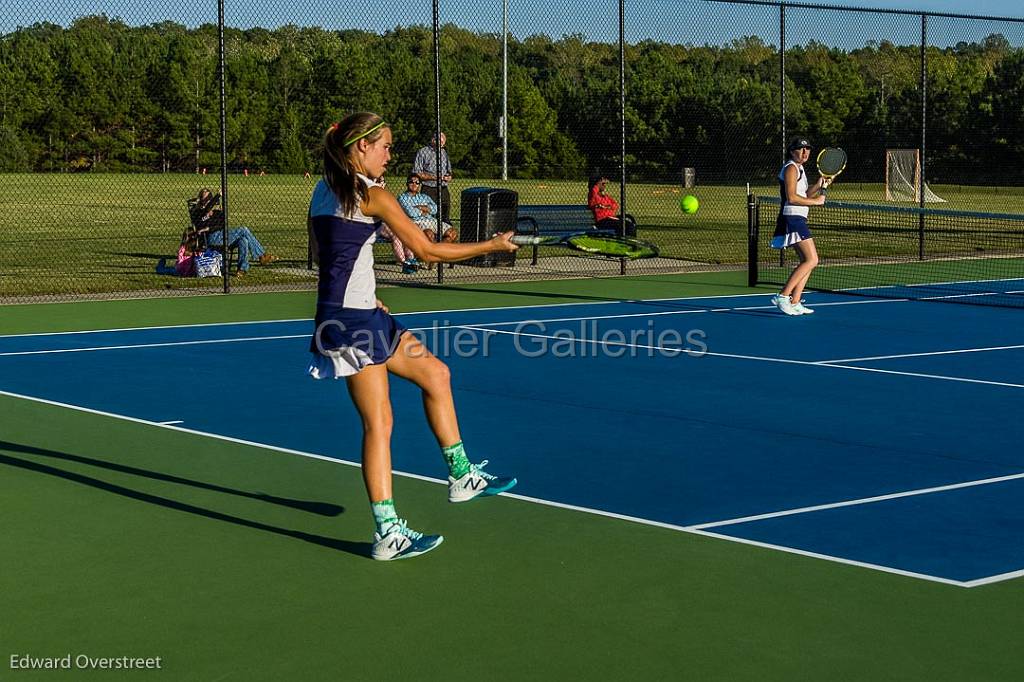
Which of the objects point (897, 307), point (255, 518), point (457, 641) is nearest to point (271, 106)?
point (897, 307)

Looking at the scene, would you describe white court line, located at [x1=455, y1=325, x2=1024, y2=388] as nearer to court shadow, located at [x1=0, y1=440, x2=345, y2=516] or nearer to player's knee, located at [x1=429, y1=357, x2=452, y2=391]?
court shadow, located at [x1=0, y1=440, x2=345, y2=516]

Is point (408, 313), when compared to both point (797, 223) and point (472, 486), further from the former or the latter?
point (472, 486)

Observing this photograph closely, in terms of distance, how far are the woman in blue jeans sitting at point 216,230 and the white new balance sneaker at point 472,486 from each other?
11333 mm

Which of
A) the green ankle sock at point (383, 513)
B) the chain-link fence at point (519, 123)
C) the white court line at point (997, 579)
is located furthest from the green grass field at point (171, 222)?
the white court line at point (997, 579)

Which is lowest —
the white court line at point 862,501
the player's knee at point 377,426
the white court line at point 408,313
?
the white court line at point 862,501

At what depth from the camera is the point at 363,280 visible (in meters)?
6.10

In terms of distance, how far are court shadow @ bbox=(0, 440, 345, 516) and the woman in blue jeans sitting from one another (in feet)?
30.3

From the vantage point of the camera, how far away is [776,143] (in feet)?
97.6

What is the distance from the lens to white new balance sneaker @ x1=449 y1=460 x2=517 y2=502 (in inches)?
261

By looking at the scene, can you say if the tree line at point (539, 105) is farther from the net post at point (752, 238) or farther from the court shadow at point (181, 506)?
the court shadow at point (181, 506)

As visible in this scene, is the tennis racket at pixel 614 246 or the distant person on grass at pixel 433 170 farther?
the distant person on grass at pixel 433 170

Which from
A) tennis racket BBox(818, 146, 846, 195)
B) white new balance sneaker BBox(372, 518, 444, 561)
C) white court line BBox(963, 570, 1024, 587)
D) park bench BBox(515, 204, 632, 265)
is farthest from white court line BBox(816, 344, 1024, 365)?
park bench BBox(515, 204, 632, 265)

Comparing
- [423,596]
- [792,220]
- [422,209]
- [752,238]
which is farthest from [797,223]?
[423,596]

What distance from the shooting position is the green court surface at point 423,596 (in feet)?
16.1
